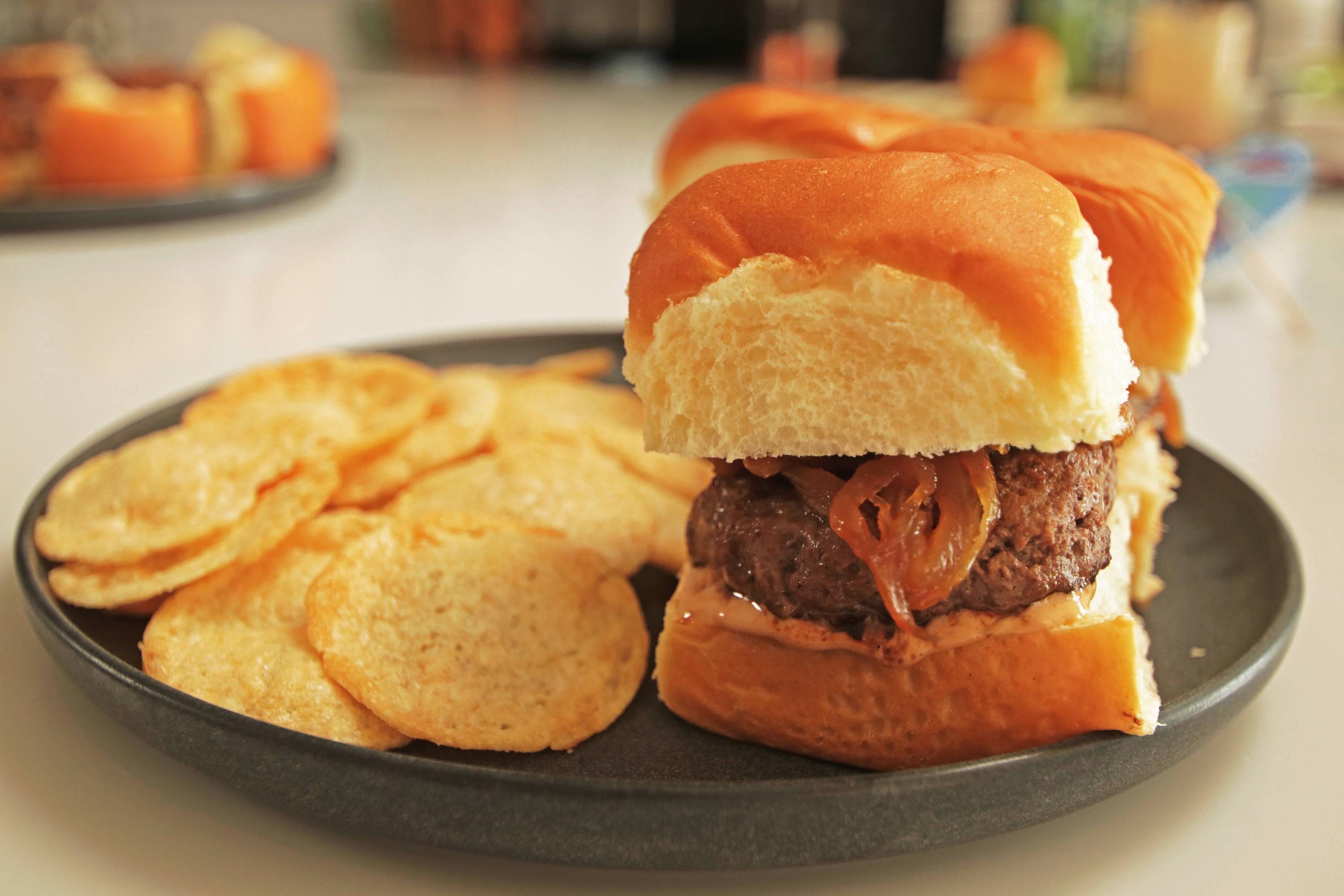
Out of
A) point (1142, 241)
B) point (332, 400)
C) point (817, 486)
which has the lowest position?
point (332, 400)

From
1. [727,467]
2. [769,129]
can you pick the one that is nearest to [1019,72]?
[769,129]

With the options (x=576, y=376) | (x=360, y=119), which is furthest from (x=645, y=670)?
(x=360, y=119)

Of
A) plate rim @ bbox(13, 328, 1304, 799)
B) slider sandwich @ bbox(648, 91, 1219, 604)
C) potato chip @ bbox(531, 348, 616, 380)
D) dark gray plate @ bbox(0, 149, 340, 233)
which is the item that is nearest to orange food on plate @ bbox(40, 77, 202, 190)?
dark gray plate @ bbox(0, 149, 340, 233)

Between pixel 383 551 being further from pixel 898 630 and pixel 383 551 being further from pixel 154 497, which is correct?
pixel 898 630

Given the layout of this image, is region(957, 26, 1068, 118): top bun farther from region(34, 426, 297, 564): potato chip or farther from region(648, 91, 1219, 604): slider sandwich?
region(34, 426, 297, 564): potato chip

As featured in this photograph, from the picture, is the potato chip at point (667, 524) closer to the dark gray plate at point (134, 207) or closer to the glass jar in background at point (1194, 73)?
the dark gray plate at point (134, 207)

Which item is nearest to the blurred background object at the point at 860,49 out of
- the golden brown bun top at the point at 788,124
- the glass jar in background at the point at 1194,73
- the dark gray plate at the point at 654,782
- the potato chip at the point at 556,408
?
the glass jar in background at the point at 1194,73

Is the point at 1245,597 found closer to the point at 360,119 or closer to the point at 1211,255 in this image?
the point at 1211,255
